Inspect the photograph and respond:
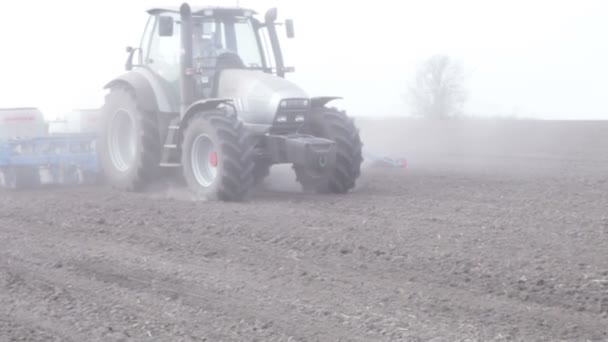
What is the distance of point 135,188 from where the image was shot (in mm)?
12359

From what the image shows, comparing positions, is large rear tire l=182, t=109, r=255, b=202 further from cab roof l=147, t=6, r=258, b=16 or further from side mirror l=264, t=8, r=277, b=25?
side mirror l=264, t=8, r=277, b=25

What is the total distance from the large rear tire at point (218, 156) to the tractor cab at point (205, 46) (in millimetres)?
689

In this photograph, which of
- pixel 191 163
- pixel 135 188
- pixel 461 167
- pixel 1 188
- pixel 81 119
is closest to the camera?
pixel 191 163

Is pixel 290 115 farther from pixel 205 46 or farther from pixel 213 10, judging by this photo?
pixel 213 10

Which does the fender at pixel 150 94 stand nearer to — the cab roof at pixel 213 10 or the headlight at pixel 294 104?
the cab roof at pixel 213 10

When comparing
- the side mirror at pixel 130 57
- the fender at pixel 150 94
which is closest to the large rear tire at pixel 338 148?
the fender at pixel 150 94

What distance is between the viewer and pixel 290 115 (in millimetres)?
11281

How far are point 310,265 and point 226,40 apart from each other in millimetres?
5389

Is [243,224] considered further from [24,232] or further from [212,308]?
[212,308]

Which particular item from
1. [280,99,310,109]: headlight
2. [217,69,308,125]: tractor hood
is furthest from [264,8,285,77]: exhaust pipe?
[280,99,310,109]: headlight

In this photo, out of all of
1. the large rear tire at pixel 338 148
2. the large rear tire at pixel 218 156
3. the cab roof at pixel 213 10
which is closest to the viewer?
the large rear tire at pixel 218 156

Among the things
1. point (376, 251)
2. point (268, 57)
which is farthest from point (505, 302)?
point (268, 57)

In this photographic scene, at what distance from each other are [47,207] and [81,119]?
3.91 m

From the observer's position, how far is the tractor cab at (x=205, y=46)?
460 inches
